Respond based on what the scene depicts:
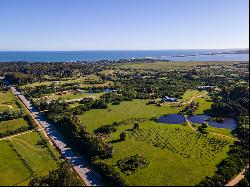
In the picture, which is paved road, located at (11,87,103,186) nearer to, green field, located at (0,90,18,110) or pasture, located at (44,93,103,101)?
green field, located at (0,90,18,110)

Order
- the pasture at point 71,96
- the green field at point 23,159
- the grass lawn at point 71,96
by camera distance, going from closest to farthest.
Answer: the green field at point 23,159 → the pasture at point 71,96 → the grass lawn at point 71,96

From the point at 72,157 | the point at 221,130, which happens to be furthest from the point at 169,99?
the point at 72,157

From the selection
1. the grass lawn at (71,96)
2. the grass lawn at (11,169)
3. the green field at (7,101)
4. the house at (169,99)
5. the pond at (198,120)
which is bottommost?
the grass lawn at (11,169)

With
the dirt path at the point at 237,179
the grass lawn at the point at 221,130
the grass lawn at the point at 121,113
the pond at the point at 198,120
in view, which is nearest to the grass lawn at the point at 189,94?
the grass lawn at the point at 121,113

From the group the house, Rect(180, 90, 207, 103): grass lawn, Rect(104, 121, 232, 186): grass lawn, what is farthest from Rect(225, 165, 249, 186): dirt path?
Rect(180, 90, 207, 103): grass lawn

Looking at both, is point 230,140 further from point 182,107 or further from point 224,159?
point 182,107

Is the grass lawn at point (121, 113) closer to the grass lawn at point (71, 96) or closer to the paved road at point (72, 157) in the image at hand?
the paved road at point (72, 157)
